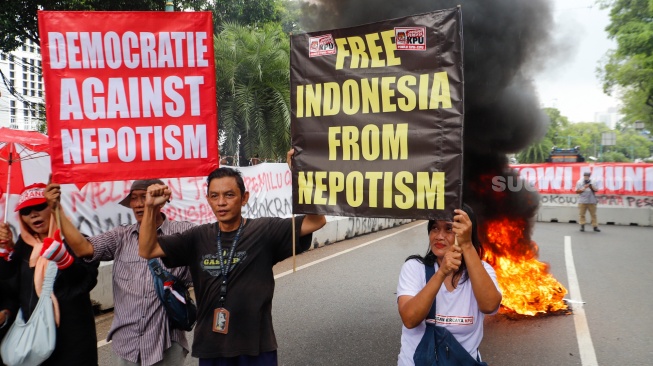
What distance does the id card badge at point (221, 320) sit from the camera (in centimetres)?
247

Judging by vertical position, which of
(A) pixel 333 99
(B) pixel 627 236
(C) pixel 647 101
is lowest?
(B) pixel 627 236

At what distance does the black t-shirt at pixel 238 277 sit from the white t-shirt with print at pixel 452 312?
2.04 ft

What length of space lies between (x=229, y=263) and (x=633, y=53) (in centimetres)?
2350

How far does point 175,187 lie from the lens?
871cm

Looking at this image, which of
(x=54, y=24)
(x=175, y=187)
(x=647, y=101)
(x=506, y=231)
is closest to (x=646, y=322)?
(x=506, y=231)

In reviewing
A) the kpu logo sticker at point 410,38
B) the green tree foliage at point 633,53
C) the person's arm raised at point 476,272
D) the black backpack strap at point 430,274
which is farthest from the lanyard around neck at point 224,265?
the green tree foliage at point 633,53

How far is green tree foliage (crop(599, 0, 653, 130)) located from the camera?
2005 centimetres

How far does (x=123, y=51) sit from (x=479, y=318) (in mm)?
2650

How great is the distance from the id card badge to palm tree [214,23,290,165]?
12472 millimetres

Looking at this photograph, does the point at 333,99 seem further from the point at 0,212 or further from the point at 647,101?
the point at 647,101

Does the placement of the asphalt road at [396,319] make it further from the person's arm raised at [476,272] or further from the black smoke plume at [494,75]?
the person's arm raised at [476,272]

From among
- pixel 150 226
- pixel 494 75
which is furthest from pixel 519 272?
pixel 150 226

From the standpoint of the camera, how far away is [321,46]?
2854 millimetres

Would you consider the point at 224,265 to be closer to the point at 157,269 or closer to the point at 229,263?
the point at 229,263
